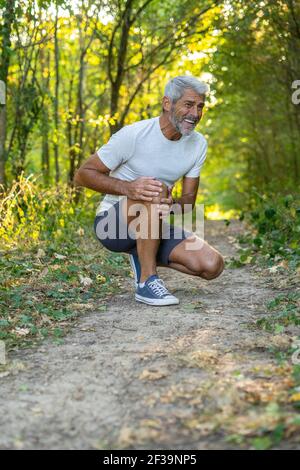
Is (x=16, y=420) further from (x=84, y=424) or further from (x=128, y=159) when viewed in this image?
(x=128, y=159)

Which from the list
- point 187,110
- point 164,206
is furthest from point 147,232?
point 187,110

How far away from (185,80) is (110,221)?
1.14m

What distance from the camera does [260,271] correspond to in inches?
231

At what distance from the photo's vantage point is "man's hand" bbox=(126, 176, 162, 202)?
14.5ft

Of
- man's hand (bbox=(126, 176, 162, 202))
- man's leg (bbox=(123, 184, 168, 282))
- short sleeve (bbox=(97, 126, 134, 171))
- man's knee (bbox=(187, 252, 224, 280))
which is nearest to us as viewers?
man's hand (bbox=(126, 176, 162, 202))

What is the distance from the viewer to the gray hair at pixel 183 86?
4473 millimetres

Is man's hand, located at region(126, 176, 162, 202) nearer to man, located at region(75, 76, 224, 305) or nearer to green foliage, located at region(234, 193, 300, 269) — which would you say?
man, located at region(75, 76, 224, 305)

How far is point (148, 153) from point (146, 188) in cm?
39

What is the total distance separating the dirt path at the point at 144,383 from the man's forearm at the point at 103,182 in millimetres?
857

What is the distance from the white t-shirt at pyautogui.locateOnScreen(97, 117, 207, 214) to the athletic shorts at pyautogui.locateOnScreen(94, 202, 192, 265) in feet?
0.38

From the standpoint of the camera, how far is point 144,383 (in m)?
2.90

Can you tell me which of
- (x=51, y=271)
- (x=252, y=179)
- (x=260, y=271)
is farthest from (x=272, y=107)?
(x=51, y=271)

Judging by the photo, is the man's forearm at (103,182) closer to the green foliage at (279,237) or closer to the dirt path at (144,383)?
the dirt path at (144,383)

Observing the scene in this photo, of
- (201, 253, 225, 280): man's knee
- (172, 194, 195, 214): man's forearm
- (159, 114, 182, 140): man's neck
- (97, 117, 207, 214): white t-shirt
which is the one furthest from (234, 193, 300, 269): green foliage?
(159, 114, 182, 140): man's neck
